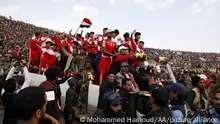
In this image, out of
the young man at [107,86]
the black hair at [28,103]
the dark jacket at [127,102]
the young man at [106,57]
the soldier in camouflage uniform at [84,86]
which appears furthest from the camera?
the young man at [106,57]

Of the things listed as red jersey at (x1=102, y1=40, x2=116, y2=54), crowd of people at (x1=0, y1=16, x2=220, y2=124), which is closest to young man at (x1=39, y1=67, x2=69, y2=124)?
crowd of people at (x1=0, y1=16, x2=220, y2=124)

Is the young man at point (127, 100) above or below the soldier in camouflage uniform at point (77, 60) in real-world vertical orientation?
below

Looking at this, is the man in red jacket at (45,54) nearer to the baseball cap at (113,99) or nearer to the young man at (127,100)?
the young man at (127,100)

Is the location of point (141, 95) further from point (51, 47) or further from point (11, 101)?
point (51, 47)

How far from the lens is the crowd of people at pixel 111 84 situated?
3.67 metres

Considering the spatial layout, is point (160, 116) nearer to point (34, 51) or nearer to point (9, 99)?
point (9, 99)

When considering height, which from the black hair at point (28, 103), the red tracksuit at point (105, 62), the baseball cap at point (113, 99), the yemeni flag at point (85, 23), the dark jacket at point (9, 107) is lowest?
the dark jacket at point (9, 107)

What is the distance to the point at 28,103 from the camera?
2387 mm

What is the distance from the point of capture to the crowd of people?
3.67 metres

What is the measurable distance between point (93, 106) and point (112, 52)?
74.0 inches

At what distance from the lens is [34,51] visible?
11.8 m

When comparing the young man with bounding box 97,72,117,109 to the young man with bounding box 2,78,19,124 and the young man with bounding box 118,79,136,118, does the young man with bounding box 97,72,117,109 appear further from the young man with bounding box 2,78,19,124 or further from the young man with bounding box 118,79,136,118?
the young man with bounding box 2,78,19,124

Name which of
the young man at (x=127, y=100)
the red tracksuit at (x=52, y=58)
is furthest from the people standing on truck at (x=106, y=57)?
the young man at (x=127, y=100)

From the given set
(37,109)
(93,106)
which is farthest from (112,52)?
(37,109)
